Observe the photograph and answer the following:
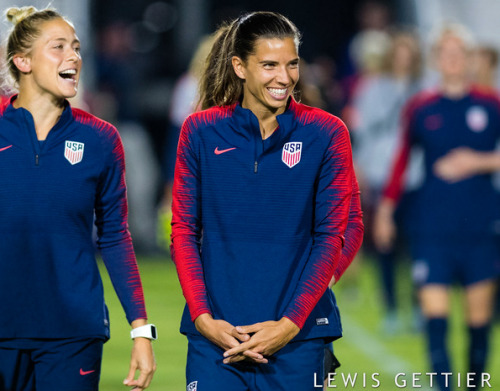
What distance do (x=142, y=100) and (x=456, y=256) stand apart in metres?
10.7

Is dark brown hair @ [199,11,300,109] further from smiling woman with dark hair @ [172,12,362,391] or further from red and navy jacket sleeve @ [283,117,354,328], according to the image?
red and navy jacket sleeve @ [283,117,354,328]

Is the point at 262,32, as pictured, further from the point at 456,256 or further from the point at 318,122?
the point at 456,256

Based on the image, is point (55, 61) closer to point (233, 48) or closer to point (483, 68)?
point (233, 48)

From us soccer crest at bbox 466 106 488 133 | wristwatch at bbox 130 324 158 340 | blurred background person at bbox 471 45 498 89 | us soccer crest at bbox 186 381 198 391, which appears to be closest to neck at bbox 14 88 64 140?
wristwatch at bbox 130 324 158 340

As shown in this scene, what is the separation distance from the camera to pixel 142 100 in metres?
17.5

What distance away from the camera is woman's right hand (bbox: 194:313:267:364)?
3.96 meters

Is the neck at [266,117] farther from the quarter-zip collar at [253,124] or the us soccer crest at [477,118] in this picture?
the us soccer crest at [477,118]

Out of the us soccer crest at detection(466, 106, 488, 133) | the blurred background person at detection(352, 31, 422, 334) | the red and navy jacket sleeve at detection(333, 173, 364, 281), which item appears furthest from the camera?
the blurred background person at detection(352, 31, 422, 334)

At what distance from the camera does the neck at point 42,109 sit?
14.1 ft

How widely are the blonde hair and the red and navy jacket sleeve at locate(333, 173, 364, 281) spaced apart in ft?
4.20

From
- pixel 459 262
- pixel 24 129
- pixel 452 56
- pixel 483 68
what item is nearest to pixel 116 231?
pixel 24 129

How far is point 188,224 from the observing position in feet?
13.6

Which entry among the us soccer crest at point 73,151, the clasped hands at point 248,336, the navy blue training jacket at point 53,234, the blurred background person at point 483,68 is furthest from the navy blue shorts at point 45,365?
the blurred background person at point 483,68

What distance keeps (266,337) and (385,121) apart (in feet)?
25.6
